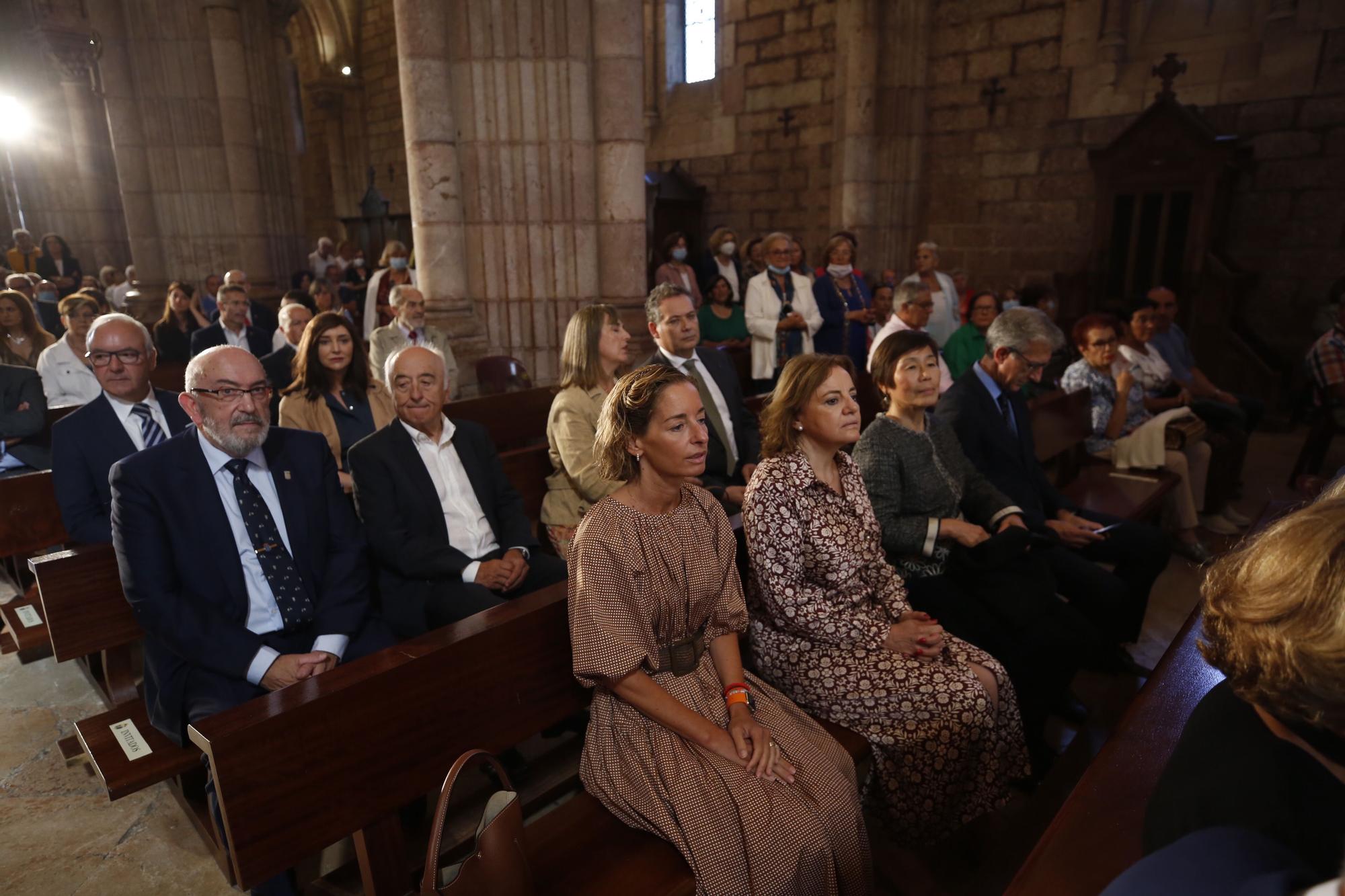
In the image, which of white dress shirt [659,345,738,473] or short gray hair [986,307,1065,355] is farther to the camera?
white dress shirt [659,345,738,473]

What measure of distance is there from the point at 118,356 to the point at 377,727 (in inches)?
84.8

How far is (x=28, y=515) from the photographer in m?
3.23

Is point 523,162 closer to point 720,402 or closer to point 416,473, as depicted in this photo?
point 720,402

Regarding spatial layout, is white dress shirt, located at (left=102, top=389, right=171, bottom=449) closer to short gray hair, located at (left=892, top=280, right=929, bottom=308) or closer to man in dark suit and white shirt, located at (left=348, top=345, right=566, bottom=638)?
man in dark suit and white shirt, located at (left=348, top=345, right=566, bottom=638)

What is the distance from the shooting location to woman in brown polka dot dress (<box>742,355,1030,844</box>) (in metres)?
2.17

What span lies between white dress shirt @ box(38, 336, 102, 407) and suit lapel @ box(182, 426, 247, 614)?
3.10 m

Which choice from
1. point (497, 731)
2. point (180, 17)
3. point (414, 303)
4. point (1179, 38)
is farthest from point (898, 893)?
point (180, 17)

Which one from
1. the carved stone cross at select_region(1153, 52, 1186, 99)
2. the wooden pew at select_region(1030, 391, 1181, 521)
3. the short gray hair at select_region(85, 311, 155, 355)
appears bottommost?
the wooden pew at select_region(1030, 391, 1181, 521)

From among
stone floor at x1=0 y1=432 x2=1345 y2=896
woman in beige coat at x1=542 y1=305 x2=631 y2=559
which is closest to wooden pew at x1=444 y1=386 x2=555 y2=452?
woman in beige coat at x1=542 y1=305 x2=631 y2=559

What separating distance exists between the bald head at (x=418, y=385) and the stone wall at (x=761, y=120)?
827 cm

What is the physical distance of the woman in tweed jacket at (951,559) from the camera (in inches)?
105

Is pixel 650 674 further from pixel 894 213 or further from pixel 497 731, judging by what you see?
pixel 894 213

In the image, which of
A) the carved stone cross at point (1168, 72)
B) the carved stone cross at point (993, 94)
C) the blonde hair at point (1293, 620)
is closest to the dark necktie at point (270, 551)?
the blonde hair at point (1293, 620)

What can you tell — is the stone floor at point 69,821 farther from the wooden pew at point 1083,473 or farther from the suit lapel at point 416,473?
the suit lapel at point 416,473
